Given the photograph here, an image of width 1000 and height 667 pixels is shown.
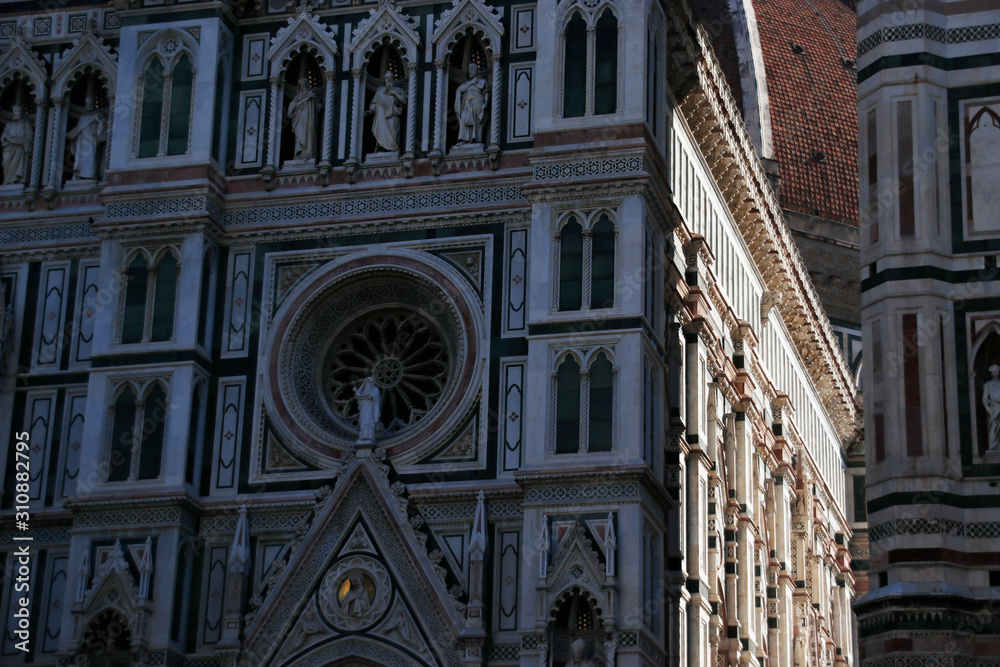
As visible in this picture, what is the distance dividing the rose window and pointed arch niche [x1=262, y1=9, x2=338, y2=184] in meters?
2.92

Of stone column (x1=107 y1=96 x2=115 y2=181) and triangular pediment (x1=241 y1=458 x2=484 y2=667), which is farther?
stone column (x1=107 y1=96 x2=115 y2=181)

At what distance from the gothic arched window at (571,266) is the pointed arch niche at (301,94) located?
4.59 metres

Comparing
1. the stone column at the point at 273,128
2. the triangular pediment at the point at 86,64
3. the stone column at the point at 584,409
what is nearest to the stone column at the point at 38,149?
the triangular pediment at the point at 86,64

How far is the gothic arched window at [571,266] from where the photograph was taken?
3247cm

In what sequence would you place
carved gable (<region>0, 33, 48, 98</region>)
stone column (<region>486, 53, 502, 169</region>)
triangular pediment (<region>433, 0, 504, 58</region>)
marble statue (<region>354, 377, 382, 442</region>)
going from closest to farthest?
marble statue (<region>354, 377, 382, 442</region>) < stone column (<region>486, 53, 502, 169</region>) < triangular pediment (<region>433, 0, 504, 58</region>) < carved gable (<region>0, 33, 48, 98</region>)

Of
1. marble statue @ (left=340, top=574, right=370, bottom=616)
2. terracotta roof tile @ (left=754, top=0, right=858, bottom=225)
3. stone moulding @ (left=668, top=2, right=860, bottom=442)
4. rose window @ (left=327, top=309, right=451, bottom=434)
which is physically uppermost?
terracotta roof tile @ (left=754, top=0, right=858, bottom=225)

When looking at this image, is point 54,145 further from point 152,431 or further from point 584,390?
point 584,390

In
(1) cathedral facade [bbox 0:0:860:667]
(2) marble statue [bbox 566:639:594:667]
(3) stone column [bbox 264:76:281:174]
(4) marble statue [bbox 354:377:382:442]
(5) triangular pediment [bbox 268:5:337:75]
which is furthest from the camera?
(5) triangular pediment [bbox 268:5:337:75]

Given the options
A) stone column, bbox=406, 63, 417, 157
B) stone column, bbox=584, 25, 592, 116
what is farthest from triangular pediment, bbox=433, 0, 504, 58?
stone column, bbox=584, 25, 592, 116

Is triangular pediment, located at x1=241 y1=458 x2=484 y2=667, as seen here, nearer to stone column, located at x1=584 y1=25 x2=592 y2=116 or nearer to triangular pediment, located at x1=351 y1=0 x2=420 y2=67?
stone column, located at x1=584 y1=25 x2=592 y2=116

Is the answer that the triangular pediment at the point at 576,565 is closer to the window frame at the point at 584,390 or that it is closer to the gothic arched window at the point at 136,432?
the window frame at the point at 584,390

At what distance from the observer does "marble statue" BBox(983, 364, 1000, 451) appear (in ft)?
94.0

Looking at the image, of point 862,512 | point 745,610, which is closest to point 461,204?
A: point 745,610

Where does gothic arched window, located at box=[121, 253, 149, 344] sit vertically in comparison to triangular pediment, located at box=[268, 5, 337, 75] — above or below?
below
